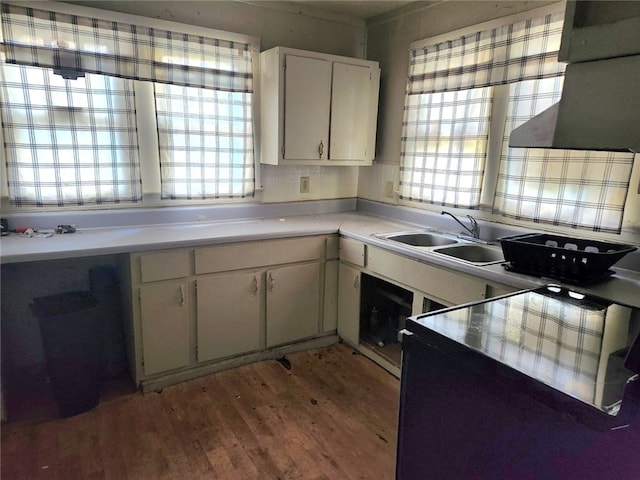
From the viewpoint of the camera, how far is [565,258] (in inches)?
71.0

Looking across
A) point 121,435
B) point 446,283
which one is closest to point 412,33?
point 446,283

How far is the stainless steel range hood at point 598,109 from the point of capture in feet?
3.49

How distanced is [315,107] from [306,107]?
0.07 meters

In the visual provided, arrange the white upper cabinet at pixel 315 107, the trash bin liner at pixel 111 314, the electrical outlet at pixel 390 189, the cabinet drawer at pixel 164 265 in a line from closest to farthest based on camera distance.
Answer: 1. the cabinet drawer at pixel 164 265
2. the trash bin liner at pixel 111 314
3. the white upper cabinet at pixel 315 107
4. the electrical outlet at pixel 390 189

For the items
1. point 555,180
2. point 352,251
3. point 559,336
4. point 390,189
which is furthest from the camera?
point 390,189

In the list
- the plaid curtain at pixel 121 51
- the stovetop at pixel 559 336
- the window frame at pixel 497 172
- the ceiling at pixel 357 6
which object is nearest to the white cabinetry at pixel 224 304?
the window frame at pixel 497 172

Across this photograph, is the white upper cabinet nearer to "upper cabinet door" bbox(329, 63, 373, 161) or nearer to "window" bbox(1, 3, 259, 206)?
"upper cabinet door" bbox(329, 63, 373, 161)

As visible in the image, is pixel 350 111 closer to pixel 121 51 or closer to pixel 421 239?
pixel 421 239

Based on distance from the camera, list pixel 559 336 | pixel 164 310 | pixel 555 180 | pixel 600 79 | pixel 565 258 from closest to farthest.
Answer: pixel 600 79, pixel 559 336, pixel 565 258, pixel 555 180, pixel 164 310

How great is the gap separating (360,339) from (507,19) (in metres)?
2.09

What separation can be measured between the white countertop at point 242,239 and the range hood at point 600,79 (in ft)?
2.58

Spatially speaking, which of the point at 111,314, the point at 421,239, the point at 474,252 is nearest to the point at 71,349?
the point at 111,314

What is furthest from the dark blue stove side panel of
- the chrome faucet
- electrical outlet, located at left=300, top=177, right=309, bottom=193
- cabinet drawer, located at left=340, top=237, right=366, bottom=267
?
electrical outlet, located at left=300, top=177, right=309, bottom=193

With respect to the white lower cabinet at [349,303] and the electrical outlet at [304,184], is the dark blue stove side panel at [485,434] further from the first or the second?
the electrical outlet at [304,184]
